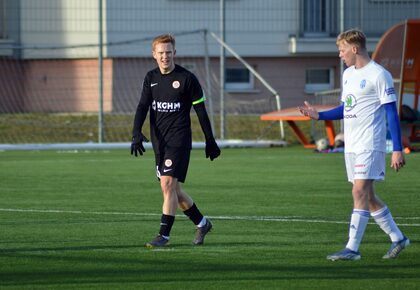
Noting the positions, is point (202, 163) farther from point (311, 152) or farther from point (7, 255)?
point (7, 255)

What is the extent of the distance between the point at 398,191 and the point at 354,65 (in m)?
6.13

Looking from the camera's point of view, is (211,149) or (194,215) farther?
(194,215)

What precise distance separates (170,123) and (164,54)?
1.87ft

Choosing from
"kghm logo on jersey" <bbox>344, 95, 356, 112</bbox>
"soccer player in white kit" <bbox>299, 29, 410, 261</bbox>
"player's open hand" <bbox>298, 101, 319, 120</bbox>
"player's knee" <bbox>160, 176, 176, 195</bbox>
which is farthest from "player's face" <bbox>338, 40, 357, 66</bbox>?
"player's knee" <bbox>160, 176, 176, 195</bbox>

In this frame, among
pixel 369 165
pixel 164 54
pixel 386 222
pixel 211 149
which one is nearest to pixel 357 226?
pixel 386 222

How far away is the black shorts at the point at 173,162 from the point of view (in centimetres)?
1045

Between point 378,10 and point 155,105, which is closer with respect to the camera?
point 155,105

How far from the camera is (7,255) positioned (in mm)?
9727

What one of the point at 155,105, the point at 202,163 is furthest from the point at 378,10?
the point at 155,105

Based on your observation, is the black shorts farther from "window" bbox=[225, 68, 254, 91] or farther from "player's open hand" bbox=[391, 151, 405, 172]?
"window" bbox=[225, 68, 254, 91]

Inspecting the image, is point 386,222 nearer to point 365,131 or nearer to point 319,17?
point 365,131

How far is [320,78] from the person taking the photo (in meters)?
34.5

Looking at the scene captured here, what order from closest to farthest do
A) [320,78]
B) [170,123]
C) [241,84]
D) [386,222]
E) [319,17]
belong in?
[386,222]
[170,123]
[241,84]
[319,17]
[320,78]

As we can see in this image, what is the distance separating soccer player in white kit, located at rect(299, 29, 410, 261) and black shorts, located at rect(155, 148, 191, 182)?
149 cm
